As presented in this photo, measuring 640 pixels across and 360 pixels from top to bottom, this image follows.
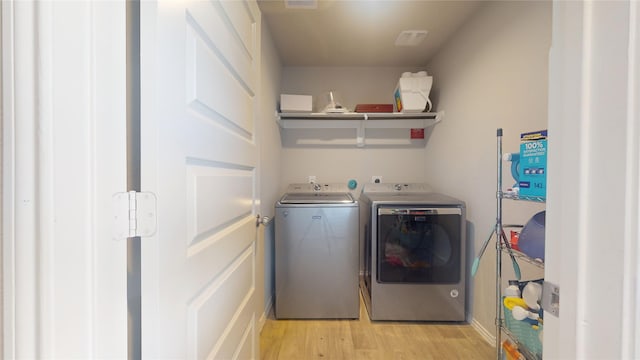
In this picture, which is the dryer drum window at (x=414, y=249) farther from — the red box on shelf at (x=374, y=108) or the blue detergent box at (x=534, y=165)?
the red box on shelf at (x=374, y=108)

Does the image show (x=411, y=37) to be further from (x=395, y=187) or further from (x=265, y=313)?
(x=265, y=313)

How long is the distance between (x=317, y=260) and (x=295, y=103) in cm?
145

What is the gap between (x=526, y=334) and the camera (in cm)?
112

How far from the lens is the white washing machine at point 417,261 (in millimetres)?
1991

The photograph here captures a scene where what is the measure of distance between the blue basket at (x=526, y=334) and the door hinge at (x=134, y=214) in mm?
1414

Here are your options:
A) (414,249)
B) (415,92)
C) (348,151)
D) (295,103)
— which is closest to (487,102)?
(415,92)

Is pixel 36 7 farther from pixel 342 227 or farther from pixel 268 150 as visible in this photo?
pixel 342 227

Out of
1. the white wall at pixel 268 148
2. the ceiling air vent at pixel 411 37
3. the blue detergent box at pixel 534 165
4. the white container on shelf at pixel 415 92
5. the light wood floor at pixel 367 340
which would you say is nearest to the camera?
the blue detergent box at pixel 534 165

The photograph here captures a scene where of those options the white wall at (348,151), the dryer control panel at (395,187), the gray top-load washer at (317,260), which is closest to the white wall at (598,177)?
the gray top-load washer at (317,260)

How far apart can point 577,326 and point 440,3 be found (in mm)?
2049

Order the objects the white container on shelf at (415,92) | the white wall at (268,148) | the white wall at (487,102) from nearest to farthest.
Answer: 1. the white wall at (487,102)
2. the white wall at (268,148)
3. the white container on shelf at (415,92)

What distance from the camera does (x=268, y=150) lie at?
214 cm

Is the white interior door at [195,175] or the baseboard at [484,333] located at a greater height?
the white interior door at [195,175]

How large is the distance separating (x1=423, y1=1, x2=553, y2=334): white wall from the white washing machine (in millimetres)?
151
